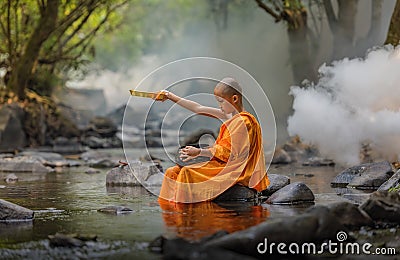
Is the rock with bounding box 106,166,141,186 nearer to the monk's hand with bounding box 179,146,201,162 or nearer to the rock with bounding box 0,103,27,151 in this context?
the monk's hand with bounding box 179,146,201,162

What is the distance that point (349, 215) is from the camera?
18.4 ft

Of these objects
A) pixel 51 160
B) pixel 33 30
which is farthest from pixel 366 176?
pixel 33 30

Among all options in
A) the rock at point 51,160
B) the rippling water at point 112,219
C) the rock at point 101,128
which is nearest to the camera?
the rippling water at point 112,219

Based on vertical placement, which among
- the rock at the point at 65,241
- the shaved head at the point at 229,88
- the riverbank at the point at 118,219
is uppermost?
the shaved head at the point at 229,88

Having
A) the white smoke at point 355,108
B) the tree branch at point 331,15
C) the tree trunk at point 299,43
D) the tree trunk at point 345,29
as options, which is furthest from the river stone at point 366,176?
the tree branch at point 331,15

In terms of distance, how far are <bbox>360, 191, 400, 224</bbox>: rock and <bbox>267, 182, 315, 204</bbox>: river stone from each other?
1.65 metres

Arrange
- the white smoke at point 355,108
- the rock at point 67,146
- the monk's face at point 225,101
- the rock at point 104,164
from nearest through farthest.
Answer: the monk's face at point 225,101 < the white smoke at point 355,108 < the rock at point 104,164 < the rock at point 67,146

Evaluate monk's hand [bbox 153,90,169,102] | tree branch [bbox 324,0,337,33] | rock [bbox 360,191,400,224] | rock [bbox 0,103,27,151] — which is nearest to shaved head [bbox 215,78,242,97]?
monk's hand [bbox 153,90,169,102]

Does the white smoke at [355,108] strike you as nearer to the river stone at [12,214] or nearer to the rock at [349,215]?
the rock at [349,215]

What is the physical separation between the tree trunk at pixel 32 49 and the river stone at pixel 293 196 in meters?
13.2

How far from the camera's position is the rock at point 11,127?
19812 millimetres

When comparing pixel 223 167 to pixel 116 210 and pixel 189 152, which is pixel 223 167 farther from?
pixel 116 210

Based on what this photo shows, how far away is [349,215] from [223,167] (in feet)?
7.11

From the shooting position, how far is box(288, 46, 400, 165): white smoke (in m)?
11.8
